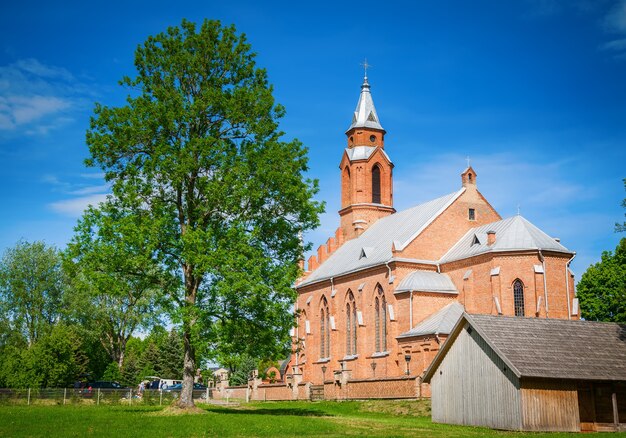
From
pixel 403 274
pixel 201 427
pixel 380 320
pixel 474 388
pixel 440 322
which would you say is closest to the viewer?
pixel 201 427

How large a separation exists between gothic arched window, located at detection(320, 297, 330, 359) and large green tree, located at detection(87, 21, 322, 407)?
24.9 meters

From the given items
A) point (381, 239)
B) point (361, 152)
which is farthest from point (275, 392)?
point (361, 152)

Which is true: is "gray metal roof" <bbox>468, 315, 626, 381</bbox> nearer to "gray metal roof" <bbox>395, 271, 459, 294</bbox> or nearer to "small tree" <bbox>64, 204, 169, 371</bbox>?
"small tree" <bbox>64, 204, 169, 371</bbox>

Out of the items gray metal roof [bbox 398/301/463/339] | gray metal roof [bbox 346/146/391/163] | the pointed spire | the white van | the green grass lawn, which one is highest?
the pointed spire

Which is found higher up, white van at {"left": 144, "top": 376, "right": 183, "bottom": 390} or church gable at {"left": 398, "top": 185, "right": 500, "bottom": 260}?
church gable at {"left": 398, "top": 185, "right": 500, "bottom": 260}

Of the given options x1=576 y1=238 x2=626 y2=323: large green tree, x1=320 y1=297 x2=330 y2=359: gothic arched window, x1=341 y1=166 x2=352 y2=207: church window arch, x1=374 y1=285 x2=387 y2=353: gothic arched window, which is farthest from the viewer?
x1=341 y1=166 x2=352 y2=207: church window arch

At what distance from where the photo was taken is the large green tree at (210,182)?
1199 inches

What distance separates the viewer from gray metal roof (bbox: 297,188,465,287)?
166 feet

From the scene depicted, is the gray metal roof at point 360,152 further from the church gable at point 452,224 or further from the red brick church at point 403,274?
the church gable at point 452,224

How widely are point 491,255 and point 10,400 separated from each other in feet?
102

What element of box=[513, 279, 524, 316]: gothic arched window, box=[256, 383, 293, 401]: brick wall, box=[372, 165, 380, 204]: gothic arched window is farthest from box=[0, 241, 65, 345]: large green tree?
box=[513, 279, 524, 316]: gothic arched window

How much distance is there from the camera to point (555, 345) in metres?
26.6

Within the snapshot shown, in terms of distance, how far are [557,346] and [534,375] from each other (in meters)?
2.65

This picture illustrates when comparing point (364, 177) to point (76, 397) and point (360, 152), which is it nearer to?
point (360, 152)
